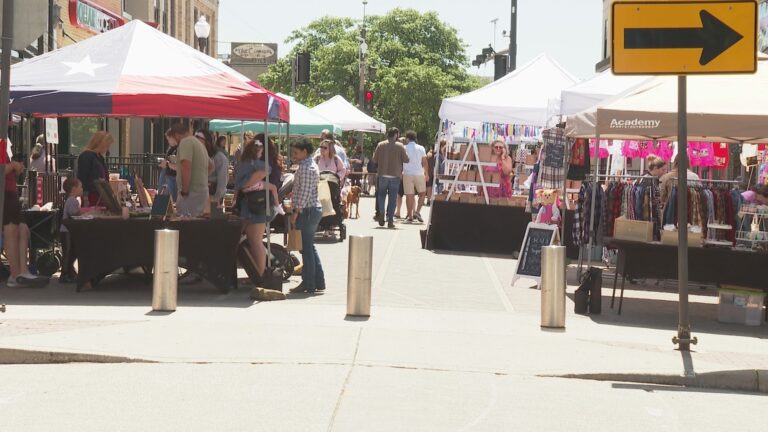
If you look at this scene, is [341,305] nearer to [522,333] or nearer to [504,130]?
[522,333]

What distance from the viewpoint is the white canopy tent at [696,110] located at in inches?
520

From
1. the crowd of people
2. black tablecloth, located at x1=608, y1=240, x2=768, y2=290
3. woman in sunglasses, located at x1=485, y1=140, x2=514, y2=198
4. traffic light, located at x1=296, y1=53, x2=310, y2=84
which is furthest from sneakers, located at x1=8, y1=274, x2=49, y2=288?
traffic light, located at x1=296, y1=53, x2=310, y2=84

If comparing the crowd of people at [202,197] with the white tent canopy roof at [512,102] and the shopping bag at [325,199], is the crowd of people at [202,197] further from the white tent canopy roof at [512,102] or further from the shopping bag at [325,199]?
the white tent canopy roof at [512,102]

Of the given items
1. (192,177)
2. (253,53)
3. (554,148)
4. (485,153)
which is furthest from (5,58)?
(253,53)

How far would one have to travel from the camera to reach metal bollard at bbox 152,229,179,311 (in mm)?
11836

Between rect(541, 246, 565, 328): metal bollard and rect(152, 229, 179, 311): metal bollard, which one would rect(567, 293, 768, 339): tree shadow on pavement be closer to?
rect(541, 246, 565, 328): metal bollard

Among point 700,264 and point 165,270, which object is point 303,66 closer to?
point 700,264

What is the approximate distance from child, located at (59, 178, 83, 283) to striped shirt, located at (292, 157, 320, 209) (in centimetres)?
256

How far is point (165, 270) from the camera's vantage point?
11.8 meters

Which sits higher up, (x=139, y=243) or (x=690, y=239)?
(x=690, y=239)

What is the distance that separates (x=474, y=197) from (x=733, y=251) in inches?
335

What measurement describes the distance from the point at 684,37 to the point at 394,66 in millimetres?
67940

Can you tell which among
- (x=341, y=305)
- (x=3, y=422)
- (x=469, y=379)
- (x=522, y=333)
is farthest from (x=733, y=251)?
(x=3, y=422)

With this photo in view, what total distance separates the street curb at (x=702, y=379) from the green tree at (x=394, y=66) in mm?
64830
